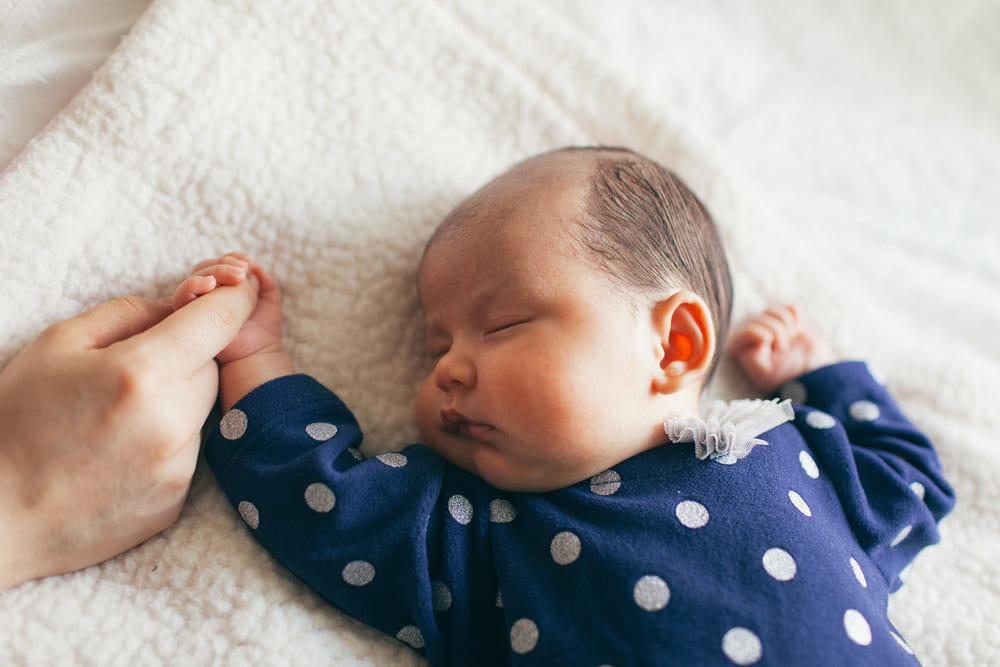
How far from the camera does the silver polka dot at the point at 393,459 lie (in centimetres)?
102

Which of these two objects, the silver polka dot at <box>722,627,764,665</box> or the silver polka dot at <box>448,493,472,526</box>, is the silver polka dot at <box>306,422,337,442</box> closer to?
the silver polka dot at <box>448,493,472,526</box>

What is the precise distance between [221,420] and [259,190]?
314mm

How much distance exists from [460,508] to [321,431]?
19 cm

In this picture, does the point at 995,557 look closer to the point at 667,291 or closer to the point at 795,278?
the point at 795,278

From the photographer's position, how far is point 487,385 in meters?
0.97

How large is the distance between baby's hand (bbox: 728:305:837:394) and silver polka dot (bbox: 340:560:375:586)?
639 millimetres

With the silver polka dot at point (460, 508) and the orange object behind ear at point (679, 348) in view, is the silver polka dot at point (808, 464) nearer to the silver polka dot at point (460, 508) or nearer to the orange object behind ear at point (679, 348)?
the orange object behind ear at point (679, 348)

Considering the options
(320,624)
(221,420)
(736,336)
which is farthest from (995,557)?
(221,420)

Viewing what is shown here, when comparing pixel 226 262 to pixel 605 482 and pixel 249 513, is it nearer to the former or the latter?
pixel 249 513

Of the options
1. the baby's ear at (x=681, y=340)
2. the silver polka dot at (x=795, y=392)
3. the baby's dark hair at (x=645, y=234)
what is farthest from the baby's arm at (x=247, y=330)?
the silver polka dot at (x=795, y=392)

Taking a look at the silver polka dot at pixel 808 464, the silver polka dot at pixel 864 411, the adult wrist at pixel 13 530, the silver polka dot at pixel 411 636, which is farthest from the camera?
the silver polka dot at pixel 864 411

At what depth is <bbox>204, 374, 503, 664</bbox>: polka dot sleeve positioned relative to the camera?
96 centimetres

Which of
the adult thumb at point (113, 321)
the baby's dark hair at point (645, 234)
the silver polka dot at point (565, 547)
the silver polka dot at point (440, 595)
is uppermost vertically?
the baby's dark hair at point (645, 234)

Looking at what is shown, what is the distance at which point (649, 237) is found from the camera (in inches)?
41.8
